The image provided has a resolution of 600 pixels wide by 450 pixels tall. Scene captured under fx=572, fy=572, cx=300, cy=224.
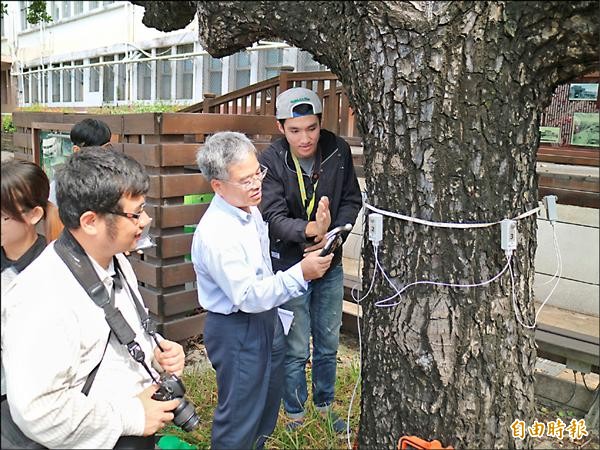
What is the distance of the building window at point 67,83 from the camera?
57.8ft

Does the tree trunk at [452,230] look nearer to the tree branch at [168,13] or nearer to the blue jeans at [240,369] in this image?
the blue jeans at [240,369]

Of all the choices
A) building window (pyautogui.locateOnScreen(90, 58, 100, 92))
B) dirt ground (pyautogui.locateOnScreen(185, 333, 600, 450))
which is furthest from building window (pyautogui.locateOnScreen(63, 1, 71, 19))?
dirt ground (pyautogui.locateOnScreen(185, 333, 600, 450))

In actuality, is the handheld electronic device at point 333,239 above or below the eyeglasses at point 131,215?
below

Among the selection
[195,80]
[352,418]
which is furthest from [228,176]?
[195,80]

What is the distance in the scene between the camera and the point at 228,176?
7.68 ft

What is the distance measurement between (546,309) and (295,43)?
419 centimetres

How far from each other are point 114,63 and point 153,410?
48.8ft

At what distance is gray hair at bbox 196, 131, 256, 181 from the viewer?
233 cm

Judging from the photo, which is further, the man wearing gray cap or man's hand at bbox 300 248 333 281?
the man wearing gray cap

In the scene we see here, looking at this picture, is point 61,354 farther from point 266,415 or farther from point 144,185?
point 266,415

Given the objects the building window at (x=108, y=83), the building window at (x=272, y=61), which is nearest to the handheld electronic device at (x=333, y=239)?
the building window at (x=272, y=61)

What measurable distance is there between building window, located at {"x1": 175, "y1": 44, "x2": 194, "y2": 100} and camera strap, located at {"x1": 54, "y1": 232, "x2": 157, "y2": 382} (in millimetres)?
12692

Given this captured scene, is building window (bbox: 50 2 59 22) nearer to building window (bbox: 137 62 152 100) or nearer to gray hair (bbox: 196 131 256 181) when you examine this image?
building window (bbox: 137 62 152 100)

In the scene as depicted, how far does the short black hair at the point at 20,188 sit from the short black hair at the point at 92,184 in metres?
0.31
